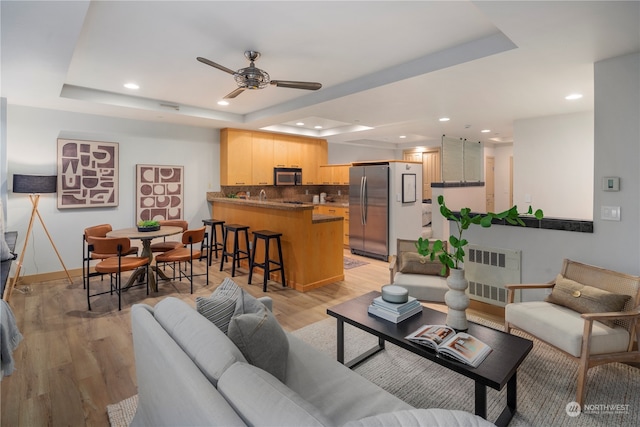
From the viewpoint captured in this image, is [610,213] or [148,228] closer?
[610,213]

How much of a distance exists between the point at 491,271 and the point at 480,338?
1.66 metres

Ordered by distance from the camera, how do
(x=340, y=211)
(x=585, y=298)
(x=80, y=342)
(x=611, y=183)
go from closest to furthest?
1. (x=585, y=298)
2. (x=611, y=183)
3. (x=80, y=342)
4. (x=340, y=211)

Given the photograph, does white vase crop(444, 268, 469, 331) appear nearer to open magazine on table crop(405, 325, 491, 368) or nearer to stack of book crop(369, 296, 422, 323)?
open magazine on table crop(405, 325, 491, 368)

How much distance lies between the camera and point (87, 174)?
5.00m

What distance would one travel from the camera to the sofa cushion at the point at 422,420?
0.84 meters

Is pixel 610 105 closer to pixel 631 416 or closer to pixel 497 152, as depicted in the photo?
pixel 631 416

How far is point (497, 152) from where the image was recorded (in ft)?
28.7

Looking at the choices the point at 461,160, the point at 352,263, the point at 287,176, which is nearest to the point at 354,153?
the point at 287,176

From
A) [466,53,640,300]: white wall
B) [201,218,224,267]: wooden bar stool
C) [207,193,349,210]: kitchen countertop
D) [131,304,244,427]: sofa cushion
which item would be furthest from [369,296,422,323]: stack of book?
[201,218,224,267]: wooden bar stool

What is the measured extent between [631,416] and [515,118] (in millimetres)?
4417

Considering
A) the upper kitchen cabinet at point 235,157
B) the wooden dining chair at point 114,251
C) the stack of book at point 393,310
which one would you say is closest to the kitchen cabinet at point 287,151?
the upper kitchen cabinet at point 235,157

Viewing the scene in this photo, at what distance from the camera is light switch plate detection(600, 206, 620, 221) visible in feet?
8.69
